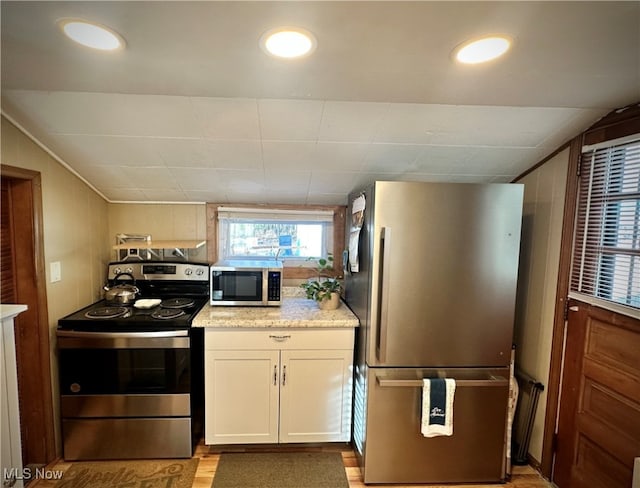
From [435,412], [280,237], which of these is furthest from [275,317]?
[435,412]

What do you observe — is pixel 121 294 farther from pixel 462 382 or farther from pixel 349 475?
pixel 462 382

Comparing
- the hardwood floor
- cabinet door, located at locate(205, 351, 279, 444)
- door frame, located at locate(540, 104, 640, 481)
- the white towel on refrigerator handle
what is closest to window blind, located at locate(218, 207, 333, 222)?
cabinet door, located at locate(205, 351, 279, 444)

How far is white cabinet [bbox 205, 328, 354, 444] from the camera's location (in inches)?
75.8

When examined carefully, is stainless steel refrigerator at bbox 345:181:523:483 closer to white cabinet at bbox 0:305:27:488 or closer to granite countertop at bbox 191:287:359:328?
granite countertop at bbox 191:287:359:328

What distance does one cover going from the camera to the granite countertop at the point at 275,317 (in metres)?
1.90

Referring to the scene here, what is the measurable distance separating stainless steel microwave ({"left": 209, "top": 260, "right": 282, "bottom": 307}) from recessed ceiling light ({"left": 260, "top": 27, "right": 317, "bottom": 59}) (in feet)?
4.62

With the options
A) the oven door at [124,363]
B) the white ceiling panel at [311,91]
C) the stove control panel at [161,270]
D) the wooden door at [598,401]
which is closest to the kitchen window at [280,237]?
the stove control panel at [161,270]

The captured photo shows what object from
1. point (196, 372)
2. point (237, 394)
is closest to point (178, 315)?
point (196, 372)

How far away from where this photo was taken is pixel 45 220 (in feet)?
5.84

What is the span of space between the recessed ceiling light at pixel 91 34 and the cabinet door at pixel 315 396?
1.72 meters

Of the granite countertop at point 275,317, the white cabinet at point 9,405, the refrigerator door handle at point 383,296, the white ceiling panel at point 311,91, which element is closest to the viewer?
the white ceiling panel at point 311,91

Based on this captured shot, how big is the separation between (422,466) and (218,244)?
211cm

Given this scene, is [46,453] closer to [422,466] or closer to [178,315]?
[178,315]

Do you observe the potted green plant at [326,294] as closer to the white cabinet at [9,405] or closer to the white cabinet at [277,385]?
the white cabinet at [277,385]
